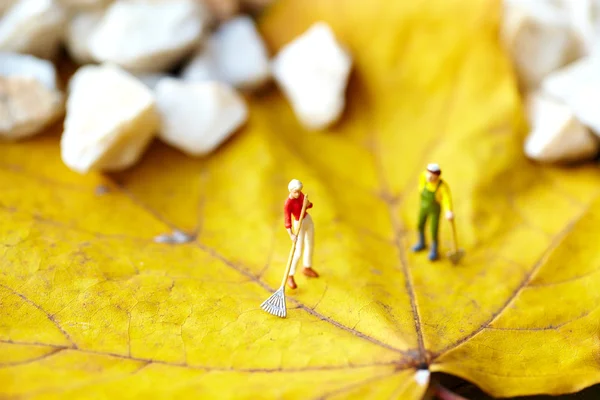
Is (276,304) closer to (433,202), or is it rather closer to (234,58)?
(433,202)

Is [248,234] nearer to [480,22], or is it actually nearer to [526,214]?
[526,214]

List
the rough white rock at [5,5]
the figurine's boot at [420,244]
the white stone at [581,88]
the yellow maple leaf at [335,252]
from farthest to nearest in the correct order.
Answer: the rough white rock at [5,5] → the white stone at [581,88] → the figurine's boot at [420,244] → the yellow maple leaf at [335,252]

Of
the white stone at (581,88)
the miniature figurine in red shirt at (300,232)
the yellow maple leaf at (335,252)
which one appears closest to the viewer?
the yellow maple leaf at (335,252)

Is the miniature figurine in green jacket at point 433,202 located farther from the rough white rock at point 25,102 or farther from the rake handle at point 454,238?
the rough white rock at point 25,102

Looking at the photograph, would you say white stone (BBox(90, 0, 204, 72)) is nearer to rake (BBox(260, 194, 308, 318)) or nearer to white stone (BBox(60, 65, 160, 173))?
white stone (BBox(60, 65, 160, 173))

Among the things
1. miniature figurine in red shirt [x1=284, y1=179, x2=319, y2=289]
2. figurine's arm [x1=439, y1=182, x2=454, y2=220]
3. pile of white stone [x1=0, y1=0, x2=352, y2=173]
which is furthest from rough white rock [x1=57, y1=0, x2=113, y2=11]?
figurine's arm [x1=439, y1=182, x2=454, y2=220]

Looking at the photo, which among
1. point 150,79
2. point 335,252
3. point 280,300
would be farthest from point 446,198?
point 150,79

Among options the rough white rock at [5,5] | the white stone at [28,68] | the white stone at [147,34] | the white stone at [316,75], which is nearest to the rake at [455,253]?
the white stone at [316,75]
